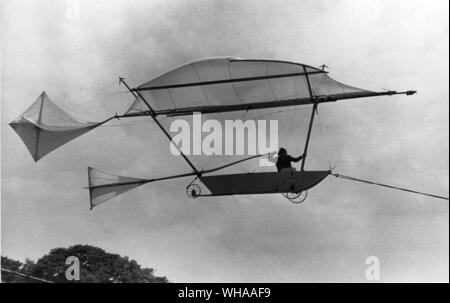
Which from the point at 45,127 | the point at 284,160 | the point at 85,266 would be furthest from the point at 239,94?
the point at 85,266

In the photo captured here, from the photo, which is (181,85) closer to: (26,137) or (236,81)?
(236,81)

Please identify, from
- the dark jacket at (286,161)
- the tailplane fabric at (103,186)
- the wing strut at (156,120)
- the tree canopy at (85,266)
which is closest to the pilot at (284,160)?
the dark jacket at (286,161)

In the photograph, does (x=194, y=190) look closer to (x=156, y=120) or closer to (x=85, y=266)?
(x=156, y=120)

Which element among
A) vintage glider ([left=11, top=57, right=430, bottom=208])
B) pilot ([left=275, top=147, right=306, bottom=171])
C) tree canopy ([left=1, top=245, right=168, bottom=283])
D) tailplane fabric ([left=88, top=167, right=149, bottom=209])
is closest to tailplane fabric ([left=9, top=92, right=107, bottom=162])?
tailplane fabric ([left=88, top=167, right=149, bottom=209])

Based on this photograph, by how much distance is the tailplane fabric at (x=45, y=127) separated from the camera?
15711mm

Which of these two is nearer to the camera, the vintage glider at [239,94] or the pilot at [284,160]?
the vintage glider at [239,94]

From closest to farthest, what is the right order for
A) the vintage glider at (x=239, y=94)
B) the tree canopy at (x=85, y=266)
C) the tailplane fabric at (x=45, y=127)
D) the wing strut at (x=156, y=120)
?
the vintage glider at (x=239, y=94) → the wing strut at (x=156, y=120) → the tailplane fabric at (x=45, y=127) → the tree canopy at (x=85, y=266)

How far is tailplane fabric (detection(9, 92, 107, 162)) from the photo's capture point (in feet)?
51.5

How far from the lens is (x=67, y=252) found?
31.5 metres

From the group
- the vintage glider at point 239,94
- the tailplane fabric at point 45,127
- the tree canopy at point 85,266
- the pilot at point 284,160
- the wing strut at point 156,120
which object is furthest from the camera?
the tree canopy at point 85,266

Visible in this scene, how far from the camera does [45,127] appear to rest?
51.4ft

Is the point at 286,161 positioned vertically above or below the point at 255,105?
below

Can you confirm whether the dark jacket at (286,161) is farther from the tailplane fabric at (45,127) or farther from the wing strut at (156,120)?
the tailplane fabric at (45,127)
